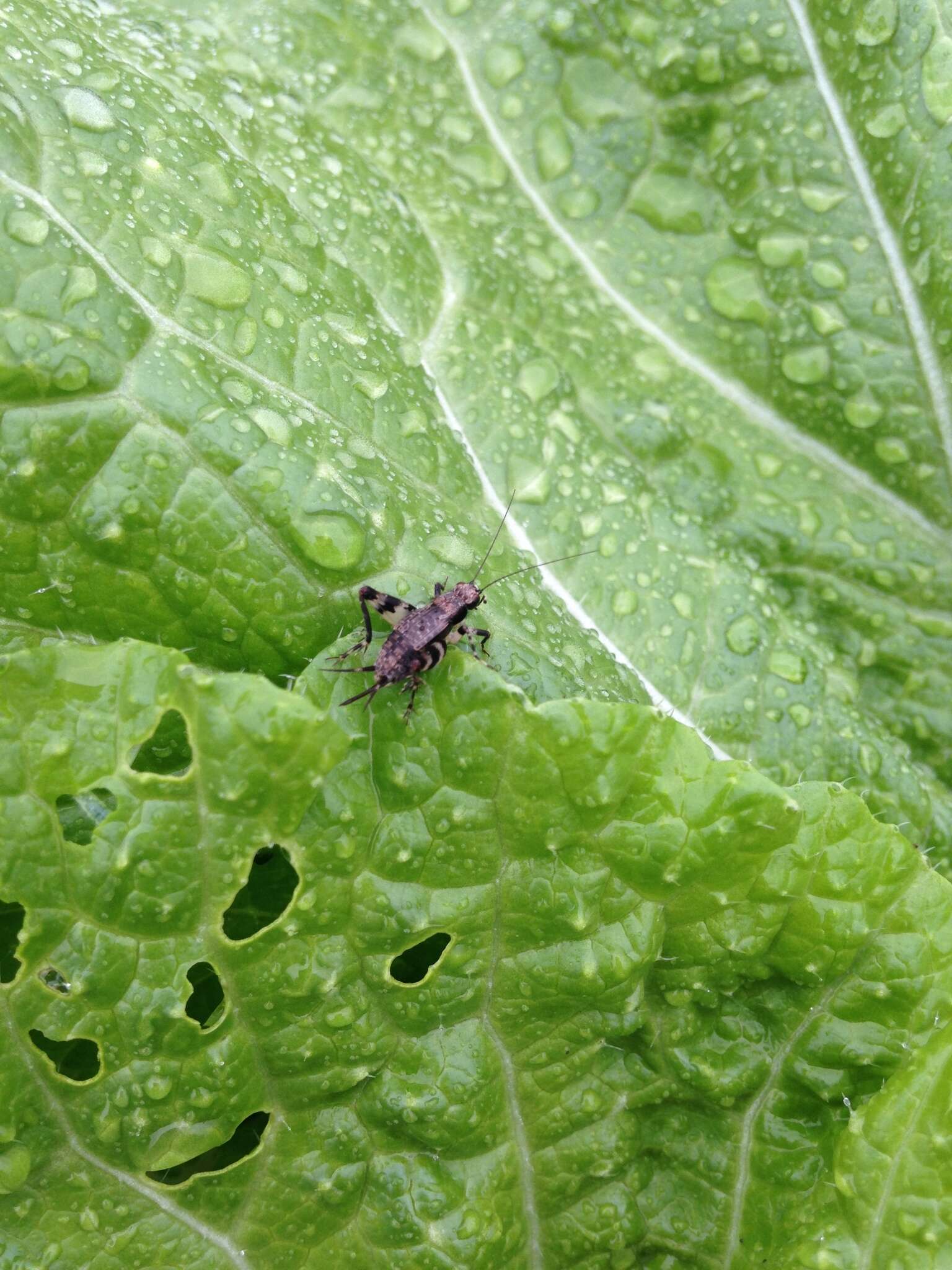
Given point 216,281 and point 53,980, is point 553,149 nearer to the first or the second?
point 216,281

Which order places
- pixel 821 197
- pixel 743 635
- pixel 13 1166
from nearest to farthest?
pixel 13 1166 → pixel 743 635 → pixel 821 197

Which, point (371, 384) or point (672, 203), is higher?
point (672, 203)

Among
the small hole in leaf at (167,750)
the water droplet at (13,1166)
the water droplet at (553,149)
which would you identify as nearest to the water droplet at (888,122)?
the water droplet at (553,149)

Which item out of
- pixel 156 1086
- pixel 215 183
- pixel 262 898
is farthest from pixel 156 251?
pixel 156 1086

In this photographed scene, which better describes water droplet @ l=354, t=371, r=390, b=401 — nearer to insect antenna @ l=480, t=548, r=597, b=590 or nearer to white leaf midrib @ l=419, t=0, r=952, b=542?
insect antenna @ l=480, t=548, r=597, b=590

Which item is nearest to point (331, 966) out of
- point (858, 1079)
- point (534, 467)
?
point (858, 1079)
